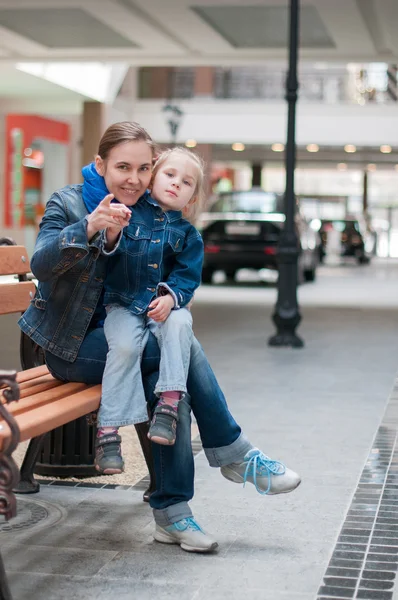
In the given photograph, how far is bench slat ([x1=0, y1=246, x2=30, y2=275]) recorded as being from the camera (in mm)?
4734

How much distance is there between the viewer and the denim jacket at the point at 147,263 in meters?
3.88

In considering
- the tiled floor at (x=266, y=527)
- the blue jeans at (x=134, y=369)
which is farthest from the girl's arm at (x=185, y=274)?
the tiled floor at (x=266, y=527)

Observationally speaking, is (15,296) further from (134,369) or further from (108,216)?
(108,216)

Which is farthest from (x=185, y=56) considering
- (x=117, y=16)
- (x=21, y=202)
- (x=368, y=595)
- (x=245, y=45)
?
(x=368, y=595)

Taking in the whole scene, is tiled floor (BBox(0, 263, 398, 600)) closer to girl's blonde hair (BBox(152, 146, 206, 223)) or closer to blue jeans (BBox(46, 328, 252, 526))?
blue jeans (BBox(46, 328, 252, 526))

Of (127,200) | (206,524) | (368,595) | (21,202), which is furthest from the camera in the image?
(21,202)

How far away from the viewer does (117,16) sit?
15016mm

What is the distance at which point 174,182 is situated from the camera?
3994mm

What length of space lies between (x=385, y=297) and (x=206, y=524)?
14.5 metres

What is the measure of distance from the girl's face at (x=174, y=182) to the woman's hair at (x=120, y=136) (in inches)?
4.7

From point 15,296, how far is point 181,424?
1.33 m

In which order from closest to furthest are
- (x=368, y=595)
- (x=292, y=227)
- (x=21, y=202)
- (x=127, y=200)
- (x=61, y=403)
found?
(x=368, y=595)
(x=61, y=403)
(x=127, y=200)
(x=292, y=227)
(x=21, y=202)

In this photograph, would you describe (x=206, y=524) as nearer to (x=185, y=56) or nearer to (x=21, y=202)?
(x=185, y=56)

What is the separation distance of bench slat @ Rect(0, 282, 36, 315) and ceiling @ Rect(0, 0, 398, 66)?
9750 millimetres
